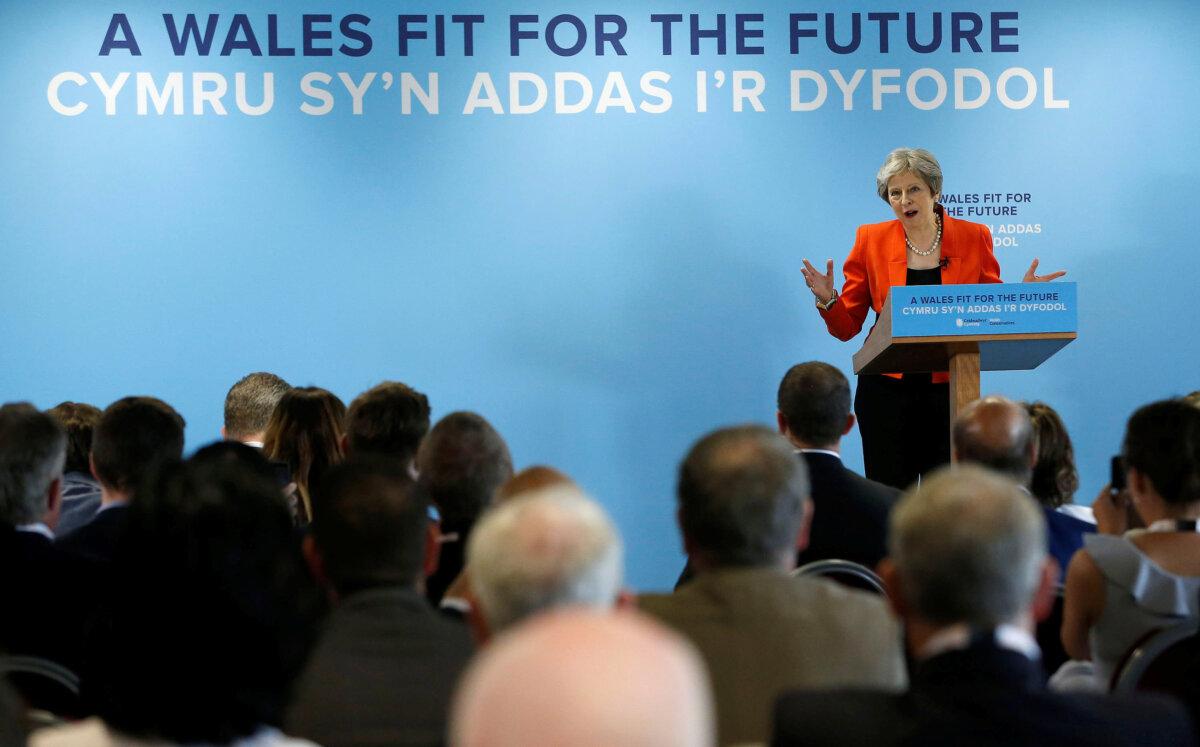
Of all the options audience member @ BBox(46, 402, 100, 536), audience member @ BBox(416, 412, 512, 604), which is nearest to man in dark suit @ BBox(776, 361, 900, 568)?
audience member @ BBox(416, 412, 512, 604)

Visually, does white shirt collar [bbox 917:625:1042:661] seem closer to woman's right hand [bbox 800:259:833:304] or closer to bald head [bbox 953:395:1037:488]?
bald head [bbox 953:395:1037:488]

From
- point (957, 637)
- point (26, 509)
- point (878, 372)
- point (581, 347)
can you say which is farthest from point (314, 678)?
point (581, 347)

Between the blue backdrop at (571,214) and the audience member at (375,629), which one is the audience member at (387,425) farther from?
the blue backdrop at (571,214)

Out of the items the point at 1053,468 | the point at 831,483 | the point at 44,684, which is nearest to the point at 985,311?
the point at 1053,468

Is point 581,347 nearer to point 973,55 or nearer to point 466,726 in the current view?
point 973,55

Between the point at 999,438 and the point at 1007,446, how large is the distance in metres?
0.03

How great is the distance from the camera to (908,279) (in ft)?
18.8

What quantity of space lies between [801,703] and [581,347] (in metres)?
5.39

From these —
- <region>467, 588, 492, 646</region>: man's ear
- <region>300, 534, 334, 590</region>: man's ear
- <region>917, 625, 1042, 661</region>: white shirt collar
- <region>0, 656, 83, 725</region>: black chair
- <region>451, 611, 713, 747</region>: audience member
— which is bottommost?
<region>0, 656, 83, 725</region>: black chair

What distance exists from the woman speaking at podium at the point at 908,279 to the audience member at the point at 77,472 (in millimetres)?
2759

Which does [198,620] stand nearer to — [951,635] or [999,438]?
[951,635]

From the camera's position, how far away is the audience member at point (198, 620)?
1633 mm

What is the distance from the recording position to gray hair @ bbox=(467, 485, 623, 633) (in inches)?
61.1

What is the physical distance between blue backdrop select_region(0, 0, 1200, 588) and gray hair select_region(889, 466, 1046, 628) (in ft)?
17.2
